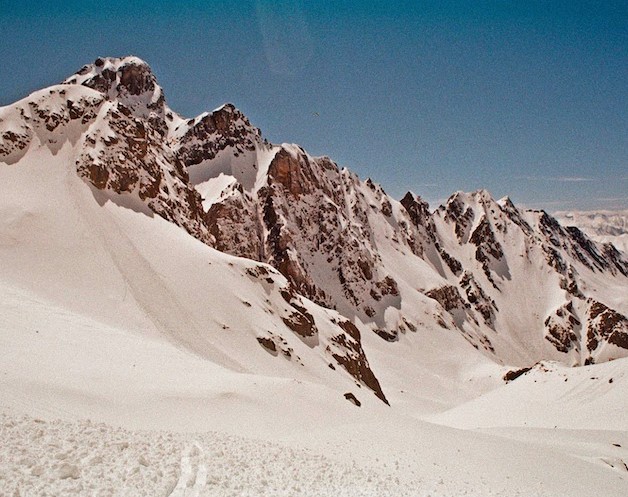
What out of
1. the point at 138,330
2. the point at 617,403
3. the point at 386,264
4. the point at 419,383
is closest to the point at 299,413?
the point at 138,330

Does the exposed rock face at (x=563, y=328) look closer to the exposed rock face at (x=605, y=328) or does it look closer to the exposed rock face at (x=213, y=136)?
the exposed rock face at (x=605, y=328)

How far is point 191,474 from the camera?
34.1 ft

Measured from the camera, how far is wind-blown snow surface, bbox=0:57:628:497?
10883mm

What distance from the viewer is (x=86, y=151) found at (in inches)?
2451

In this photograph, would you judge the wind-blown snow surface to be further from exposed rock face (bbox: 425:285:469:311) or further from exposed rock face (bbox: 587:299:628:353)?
exposed rock face (bbox: 587:299:628:353)

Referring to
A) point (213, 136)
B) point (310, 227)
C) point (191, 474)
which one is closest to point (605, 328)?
point (310, 227)

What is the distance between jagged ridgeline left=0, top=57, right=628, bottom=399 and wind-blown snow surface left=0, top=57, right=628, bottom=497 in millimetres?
5155

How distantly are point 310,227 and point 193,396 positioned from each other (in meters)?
109

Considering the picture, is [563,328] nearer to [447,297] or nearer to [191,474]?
[447,297]

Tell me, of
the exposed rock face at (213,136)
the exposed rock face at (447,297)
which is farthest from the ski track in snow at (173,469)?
the exposed rock face at (447,297)

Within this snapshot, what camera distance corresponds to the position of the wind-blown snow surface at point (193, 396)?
35.7ft

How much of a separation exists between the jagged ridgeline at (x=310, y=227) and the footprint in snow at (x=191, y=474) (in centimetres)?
3594

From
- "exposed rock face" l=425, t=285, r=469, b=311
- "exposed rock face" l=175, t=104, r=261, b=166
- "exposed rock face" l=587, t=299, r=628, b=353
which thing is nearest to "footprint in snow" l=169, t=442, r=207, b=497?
"exposed rock face" l=175, t=104, r=261, b=166

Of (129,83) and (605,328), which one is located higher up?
(129,83)
